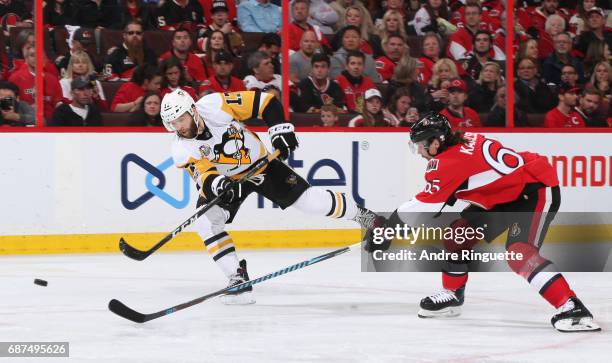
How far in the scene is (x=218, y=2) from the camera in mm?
7188

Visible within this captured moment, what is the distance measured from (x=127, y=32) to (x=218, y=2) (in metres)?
0.67

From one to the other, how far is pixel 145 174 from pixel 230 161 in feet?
6.22

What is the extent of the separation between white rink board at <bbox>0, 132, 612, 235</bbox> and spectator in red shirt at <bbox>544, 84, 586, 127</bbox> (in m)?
0.13

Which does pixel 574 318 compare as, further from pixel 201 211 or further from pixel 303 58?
pixel 303 58

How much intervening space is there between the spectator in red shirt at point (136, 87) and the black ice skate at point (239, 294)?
2159 mm

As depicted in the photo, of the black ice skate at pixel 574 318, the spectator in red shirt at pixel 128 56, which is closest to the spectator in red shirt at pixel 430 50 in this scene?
the spectator in red shirt at pixel 128 56

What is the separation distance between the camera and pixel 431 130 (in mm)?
4293

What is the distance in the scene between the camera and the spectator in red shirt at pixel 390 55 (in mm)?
7395

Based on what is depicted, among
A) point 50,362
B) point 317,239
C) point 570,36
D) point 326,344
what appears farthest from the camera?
point 570,36

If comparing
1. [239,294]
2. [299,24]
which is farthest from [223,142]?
[299,24]

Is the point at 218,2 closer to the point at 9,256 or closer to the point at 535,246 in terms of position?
the point at 9,256

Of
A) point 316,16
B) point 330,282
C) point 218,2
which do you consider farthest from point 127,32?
point 330,282

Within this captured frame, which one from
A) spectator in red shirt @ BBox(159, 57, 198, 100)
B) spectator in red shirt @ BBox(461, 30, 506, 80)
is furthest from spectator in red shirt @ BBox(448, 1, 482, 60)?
spectator in red shirt @ BBox(159, 57, 198, 100)

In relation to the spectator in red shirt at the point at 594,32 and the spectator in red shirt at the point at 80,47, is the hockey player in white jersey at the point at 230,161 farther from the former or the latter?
the spectator in red shirt at the point at 594,32
